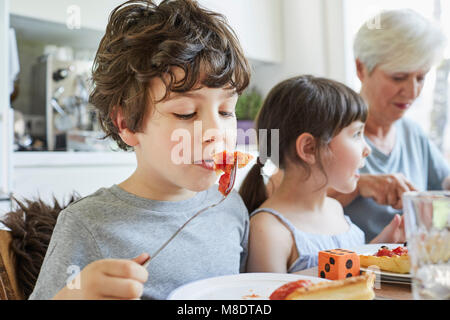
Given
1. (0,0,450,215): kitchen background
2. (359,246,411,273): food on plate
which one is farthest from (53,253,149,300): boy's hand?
(0,0,450,215): kitchen background

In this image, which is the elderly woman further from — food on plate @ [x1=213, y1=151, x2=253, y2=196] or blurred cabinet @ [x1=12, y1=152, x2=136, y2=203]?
blurred cabinet @ [x1=12, y1=152, x2=136, y2=203]

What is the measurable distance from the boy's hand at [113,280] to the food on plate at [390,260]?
1.31ft

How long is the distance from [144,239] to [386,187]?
2.57ft

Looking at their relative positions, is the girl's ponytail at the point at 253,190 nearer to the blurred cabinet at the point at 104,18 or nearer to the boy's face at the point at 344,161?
the boy's face at the point at 344,161

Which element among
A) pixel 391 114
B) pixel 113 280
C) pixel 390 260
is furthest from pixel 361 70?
pixel 113 280

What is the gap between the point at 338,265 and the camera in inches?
25.1

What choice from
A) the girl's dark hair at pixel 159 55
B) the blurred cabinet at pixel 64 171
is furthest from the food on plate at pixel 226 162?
the blurred cabinet at pixel 64 171

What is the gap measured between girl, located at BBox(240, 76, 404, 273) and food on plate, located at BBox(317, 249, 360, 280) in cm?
34

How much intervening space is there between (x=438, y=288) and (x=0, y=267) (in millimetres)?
664

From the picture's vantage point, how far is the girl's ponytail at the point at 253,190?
123 centimetres

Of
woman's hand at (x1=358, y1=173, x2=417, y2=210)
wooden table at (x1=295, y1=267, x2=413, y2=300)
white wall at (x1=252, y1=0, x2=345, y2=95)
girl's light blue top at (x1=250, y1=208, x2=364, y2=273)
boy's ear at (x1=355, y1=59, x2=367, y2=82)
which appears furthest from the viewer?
white wall at (x1=252, y1=0, x2=345, y2=95)

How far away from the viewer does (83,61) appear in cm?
231

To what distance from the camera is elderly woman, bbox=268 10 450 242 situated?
53.3 inches

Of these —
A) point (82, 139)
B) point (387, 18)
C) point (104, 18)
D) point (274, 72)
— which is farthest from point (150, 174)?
point (274, 72)
